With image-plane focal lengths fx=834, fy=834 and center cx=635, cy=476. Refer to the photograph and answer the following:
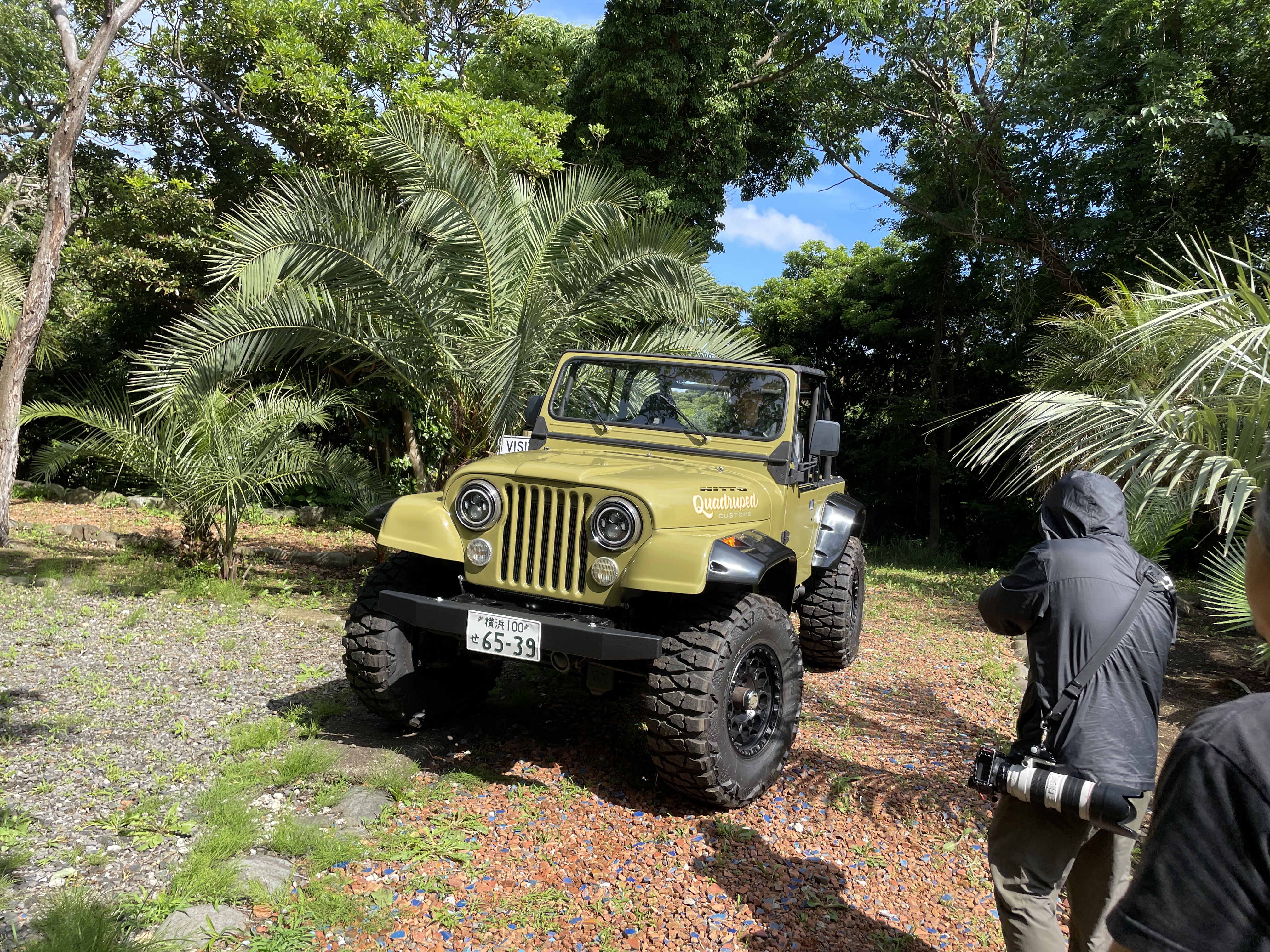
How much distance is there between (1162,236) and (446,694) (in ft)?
39.1

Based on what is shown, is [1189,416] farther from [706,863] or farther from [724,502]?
[706,863]

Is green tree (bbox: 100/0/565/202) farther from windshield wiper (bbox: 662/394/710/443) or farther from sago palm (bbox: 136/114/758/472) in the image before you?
windshield wiper (bbox: 662/394/710/443)

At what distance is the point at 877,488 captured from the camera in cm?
1698

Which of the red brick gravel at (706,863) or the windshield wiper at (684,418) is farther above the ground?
the windshield wiper at (684,418)

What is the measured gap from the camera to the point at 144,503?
39.6 feet

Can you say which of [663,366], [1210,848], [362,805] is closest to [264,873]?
[362,805]

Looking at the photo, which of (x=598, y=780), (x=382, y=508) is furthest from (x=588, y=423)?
(x=598, y=780)

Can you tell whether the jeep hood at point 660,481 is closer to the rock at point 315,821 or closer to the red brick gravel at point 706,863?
the red brick gravel at point 706,863

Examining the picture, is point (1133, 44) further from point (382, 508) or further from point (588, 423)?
point (382, 508)

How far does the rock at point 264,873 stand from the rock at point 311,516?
974 cm

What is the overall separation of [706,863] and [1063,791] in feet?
4.89

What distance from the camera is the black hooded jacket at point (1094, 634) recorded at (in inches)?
90.0

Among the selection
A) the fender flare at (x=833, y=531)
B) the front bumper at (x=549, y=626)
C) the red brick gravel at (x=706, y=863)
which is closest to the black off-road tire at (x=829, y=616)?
the fender flare at (x=833, y=531)

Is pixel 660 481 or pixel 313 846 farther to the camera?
pixel 660 481
